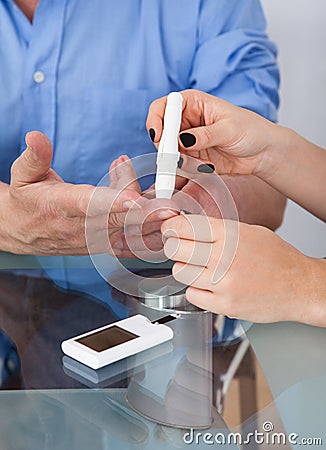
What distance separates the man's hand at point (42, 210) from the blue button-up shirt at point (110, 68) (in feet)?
0.79

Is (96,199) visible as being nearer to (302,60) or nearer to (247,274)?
(247,274)

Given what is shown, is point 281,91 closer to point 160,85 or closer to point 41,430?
point 160,85

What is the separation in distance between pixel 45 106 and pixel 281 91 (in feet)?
2.31

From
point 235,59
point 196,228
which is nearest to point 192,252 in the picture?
point 196,228

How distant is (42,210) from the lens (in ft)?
2.95

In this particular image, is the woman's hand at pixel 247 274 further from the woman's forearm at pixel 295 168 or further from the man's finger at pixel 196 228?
the woman's forearm at pixel 295 168

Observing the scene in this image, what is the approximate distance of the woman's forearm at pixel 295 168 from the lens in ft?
3.17

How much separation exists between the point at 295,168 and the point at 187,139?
0.24 metres

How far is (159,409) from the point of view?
1.92 ft

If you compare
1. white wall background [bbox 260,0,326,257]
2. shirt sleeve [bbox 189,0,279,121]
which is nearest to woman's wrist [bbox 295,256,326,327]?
shirt sleeve [bbox 189,0,279,121]

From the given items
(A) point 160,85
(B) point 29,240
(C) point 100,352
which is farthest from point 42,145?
(A) point 160,85

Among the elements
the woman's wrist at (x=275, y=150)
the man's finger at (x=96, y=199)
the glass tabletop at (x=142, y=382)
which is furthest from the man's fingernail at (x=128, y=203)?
the woman's wrist at (x=275, y=150)

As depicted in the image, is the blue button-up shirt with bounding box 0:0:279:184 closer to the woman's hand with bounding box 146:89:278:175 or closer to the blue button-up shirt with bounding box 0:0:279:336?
the blue button-up shirt with bounding box 0:0:279:336

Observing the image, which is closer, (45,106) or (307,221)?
(45,106)
